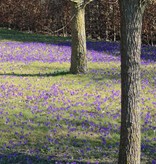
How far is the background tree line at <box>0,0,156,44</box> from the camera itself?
20.6 meters

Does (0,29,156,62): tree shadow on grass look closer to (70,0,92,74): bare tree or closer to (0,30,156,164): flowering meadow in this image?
(0,30,156,164): flowering meadow

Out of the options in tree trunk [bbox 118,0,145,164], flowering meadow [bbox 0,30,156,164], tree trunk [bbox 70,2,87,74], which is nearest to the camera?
tree trunk [bbox 118,0,145,164]

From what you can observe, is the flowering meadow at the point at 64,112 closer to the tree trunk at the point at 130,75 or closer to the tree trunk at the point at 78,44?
the tree trunk at the point at 78,44

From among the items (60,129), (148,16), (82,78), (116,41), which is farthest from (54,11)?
(60,129)

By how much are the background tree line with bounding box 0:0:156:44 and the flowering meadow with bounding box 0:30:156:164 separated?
527cm

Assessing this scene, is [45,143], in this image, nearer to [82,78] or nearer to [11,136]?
[11,136]

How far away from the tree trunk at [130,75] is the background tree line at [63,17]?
49.3ft

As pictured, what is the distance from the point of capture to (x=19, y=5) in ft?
86.0

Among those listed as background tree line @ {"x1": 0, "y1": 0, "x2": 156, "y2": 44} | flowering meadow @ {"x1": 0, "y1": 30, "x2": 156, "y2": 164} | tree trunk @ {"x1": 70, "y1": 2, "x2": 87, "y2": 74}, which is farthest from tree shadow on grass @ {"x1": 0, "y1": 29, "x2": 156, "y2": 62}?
tree trunk @ {"x1": 70, "y1": 2, "x2": 87, "y2": 74}

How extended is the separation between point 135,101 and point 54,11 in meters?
20.3

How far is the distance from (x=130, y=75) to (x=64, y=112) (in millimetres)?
3921

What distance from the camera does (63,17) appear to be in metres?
24.0

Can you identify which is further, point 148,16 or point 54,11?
point 54,11

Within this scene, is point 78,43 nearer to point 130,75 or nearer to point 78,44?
point 78,44
